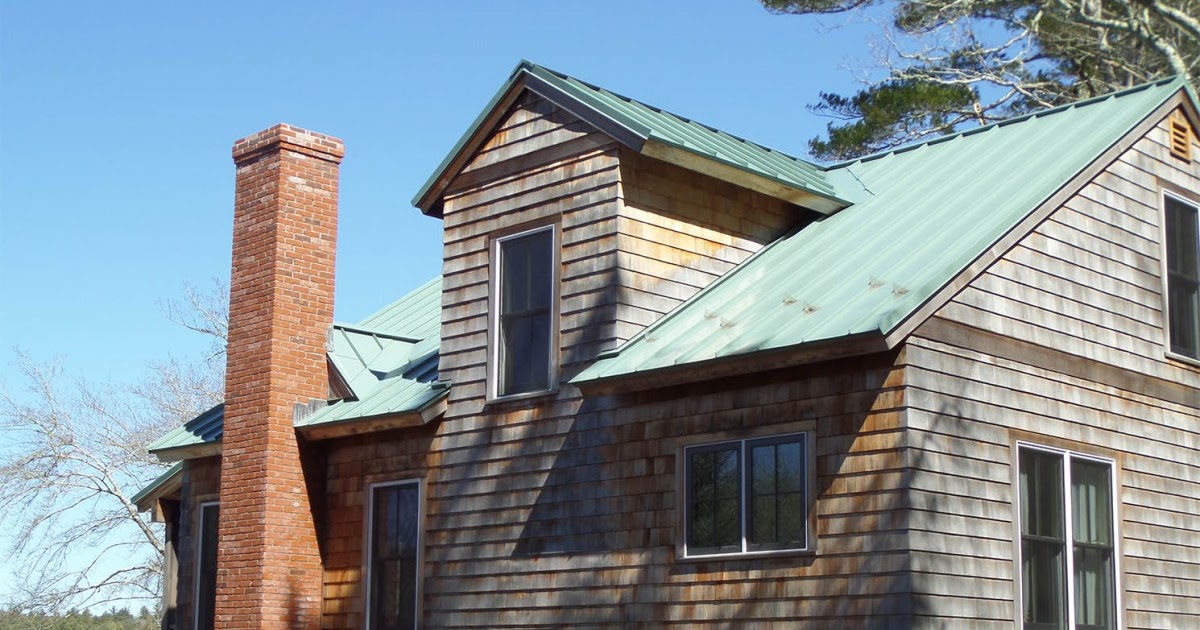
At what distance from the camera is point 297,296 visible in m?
17.3

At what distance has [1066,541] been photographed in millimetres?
12719

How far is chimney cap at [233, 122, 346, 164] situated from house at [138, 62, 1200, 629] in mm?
44

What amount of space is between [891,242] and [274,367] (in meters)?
7.12

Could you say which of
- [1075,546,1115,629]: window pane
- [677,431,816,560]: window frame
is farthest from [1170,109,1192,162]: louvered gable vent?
[677,431,816,560]: window frame

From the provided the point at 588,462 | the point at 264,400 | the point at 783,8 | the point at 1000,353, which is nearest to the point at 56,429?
the point at 783,8

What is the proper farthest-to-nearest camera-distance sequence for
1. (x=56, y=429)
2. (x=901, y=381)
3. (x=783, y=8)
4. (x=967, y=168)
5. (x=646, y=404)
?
(x=56, y=429) → (x=783, y=8) → (x=967, y=168) → (x=646, y=404) → (x=901, y=381)

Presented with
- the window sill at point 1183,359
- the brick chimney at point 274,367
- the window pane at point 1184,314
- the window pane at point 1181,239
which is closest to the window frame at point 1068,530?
the window sill at point 1183,359

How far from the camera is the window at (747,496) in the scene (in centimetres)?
1232

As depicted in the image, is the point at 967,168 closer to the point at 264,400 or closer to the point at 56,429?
the point at 264,400

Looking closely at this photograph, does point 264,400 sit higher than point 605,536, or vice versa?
point 264,400

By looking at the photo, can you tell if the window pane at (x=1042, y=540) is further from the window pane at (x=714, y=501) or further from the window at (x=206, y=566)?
the window at (x=206, y=566)

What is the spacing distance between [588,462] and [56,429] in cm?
2714

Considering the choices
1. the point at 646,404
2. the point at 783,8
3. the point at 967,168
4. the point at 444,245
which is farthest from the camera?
the point at 783,8

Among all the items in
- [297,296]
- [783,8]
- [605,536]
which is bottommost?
[605,536]
